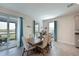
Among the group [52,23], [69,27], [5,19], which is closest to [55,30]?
[52,23]

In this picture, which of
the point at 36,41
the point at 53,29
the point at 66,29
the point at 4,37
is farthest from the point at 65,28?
the point at 4,37

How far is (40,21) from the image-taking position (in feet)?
7.64

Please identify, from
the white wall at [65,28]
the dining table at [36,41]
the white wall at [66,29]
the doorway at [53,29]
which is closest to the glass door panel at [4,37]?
the dining table at [36,41]

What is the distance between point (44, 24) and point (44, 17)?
20 cm

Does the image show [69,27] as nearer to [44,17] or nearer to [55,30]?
[55,30]

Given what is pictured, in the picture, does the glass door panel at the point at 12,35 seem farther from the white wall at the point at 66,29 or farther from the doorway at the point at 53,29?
the white wall at the point at 66,29

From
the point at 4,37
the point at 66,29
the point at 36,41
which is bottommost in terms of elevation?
the point at 36,41

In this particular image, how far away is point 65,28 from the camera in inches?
94.0

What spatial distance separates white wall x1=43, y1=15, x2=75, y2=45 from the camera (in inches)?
A: 93.0

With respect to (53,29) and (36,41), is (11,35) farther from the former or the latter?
(53,29)

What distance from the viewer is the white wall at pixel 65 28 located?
7.75 feet

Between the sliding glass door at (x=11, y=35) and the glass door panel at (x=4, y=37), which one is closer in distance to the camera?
the glass door panel at (x=4, y=37)

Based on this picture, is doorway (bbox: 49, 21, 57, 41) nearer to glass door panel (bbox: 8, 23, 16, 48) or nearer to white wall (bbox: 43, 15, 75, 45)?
white wall (bbox: 43, 15, 75, 45)

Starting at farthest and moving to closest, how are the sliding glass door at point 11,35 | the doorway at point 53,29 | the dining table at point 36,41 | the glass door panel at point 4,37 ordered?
the dining table at point 36,41 → the doorway at point 53,29 → the sliding glass door at point 11,35 → the glass door panel at point 4,37
